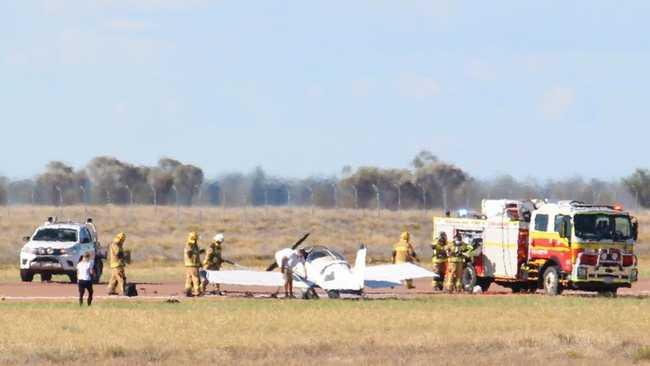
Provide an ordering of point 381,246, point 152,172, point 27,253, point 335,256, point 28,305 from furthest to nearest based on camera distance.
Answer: point 152,172, point 381,246, point 27,253, point 335,256, point 28,305

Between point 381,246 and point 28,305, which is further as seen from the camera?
point 381,246

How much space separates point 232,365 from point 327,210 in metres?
86.9

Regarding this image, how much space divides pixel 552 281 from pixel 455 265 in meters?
3.54

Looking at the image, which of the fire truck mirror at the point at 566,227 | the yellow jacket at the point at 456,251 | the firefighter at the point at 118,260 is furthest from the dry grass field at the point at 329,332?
the yellow jacket at the point at 456,251

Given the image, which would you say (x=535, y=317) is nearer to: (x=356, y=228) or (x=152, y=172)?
(x=356, y=228)

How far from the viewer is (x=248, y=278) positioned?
47.1 m

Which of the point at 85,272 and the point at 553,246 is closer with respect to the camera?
the point at 85,272

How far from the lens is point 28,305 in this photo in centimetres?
4341

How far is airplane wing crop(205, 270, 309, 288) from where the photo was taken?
46531 millimetres

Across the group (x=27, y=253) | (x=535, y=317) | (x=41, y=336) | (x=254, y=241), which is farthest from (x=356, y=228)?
(x=41, y=336)

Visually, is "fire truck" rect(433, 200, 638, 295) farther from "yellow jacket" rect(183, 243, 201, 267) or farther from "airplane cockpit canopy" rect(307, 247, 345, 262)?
"yellow jacket" rect(183, 243, 201, 267)

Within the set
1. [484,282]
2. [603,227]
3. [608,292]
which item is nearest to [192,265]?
[484,282]

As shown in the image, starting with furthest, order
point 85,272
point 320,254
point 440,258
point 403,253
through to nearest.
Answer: point 403,253
point 440,258
point 320,254
point 85,272

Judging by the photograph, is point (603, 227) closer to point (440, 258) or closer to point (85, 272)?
point (440, 258)
